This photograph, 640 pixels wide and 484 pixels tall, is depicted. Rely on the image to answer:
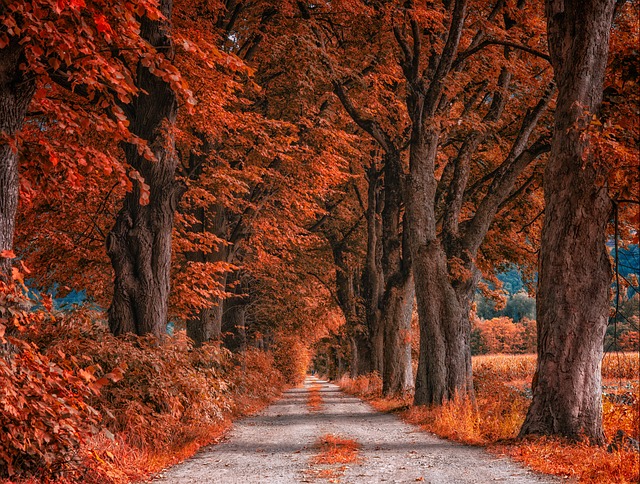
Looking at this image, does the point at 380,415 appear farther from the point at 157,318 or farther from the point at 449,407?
the point at 157,318

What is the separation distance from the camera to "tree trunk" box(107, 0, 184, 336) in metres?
11.1

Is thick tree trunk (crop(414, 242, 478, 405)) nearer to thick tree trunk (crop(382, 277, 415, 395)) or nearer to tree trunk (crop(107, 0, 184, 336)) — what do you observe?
thick tree trunk (crop(382, 277, 415, 395))

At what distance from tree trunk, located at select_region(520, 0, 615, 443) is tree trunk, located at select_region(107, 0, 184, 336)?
264 inches

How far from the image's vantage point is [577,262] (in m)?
8.45

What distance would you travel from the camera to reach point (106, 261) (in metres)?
15.5

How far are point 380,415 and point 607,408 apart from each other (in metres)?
7.21

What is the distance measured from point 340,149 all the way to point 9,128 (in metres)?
13.2

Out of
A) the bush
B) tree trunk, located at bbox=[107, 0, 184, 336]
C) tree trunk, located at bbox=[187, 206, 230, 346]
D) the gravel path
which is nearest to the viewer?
the bush

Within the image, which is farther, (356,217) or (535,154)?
(356,217)

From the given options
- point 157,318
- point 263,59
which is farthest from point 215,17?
point 157,318

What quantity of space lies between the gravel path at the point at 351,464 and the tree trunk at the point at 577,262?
1290mm

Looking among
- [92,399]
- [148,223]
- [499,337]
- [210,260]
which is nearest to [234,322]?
[210,260]

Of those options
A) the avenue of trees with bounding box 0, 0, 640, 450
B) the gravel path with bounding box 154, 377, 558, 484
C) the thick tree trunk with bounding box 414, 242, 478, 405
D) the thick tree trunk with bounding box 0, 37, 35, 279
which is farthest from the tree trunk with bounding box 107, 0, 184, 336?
the thick tree trunk with bounding box 414, 242, 478, 405

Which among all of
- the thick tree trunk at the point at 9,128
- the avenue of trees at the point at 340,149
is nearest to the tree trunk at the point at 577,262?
the avenue of trees at the point at 340,149
